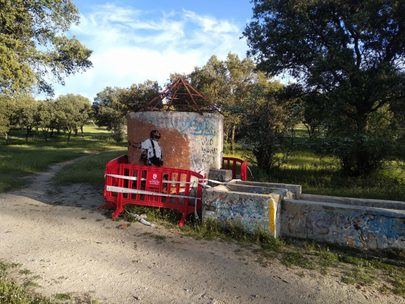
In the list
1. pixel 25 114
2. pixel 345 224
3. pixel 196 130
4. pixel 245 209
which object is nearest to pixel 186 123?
pixel 196 130

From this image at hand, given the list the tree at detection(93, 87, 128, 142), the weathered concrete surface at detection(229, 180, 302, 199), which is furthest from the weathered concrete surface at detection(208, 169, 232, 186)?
the tree at detection(93, 87, 128, 142)

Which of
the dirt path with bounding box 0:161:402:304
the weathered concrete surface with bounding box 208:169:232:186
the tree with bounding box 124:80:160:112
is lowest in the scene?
the dirt path with bounding box 0:161:402:304

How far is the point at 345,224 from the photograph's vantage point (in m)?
6.35

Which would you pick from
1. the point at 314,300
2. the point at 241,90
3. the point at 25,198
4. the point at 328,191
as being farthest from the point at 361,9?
the point at 241,90

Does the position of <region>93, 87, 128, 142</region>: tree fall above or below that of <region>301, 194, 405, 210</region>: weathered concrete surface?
above

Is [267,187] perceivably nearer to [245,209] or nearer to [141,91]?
[245,209]

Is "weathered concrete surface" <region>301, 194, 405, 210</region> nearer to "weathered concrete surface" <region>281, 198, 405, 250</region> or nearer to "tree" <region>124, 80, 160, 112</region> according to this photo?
"weathered concrete surface" <region>281, 198, 405, 250</region>

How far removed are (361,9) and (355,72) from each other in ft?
7.85

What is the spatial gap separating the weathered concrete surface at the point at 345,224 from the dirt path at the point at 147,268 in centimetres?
131

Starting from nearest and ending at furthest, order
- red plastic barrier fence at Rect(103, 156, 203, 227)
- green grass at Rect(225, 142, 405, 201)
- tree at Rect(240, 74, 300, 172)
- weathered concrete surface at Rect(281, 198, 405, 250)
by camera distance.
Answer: weathered concrete surface at Rect(281, 198, 405, 250), red plastic barrier fence at Rect(103, 156, 203, 227), green grass at Rect(225, 142, 405, 201), tree at Rect(240, 74, 300, 172)

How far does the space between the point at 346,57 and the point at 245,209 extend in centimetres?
923

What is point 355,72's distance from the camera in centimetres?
1314

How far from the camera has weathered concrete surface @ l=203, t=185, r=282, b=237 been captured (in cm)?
670

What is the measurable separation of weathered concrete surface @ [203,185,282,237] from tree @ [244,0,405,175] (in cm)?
730
